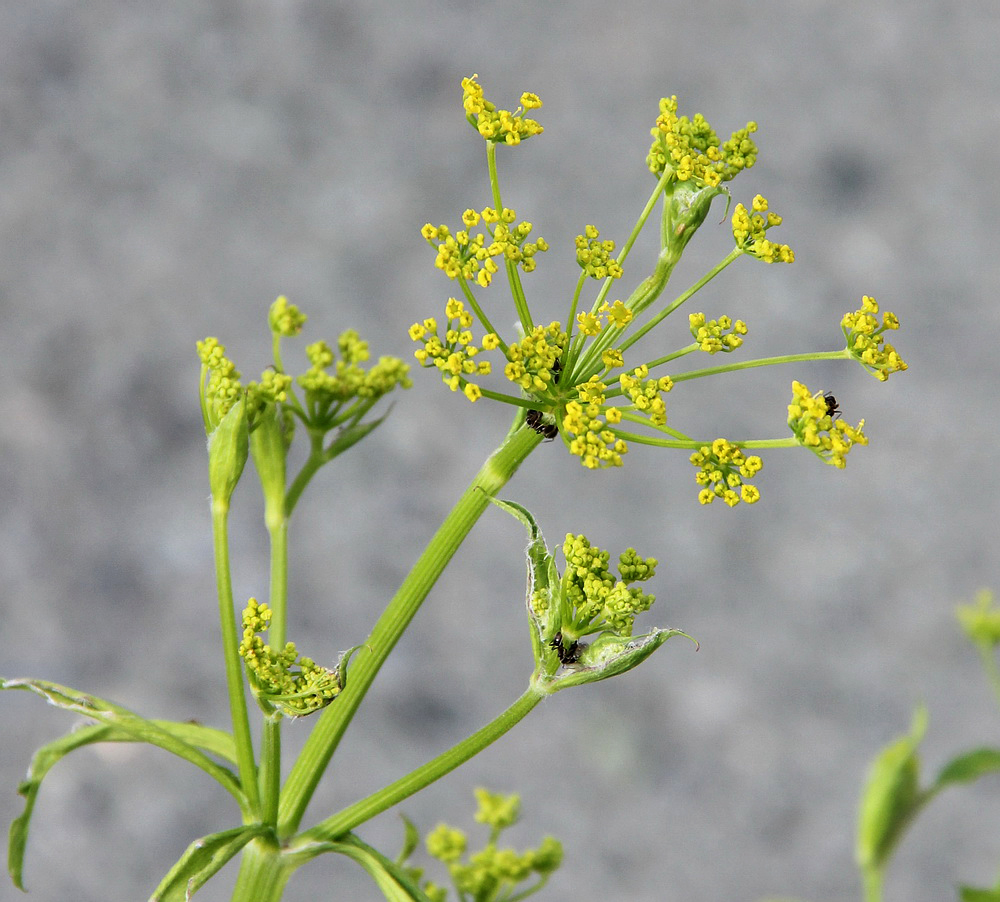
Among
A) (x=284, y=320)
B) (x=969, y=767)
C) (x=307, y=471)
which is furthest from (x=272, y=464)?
(x=969, y=767)

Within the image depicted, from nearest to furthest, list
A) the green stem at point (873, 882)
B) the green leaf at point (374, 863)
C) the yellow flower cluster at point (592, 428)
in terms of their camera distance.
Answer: the yellow flower cluster at point (592, 428) → the green leaf at point (374, 863) → the green stem at point (873, 882)

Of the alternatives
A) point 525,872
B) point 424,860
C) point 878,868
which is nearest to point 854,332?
point 878,868

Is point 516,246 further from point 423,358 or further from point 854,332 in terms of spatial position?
point 854,332

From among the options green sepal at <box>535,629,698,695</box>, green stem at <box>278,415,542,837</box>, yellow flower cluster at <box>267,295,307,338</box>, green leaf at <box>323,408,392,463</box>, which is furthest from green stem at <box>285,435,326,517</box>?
green sepal at <box>535,629,698,695</box>

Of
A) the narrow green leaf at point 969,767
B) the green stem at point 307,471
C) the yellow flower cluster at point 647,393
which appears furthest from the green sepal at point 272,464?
the narrow green leaf at point 969,767

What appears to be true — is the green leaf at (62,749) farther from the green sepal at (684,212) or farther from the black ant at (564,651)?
the green sepal at (684,212)
